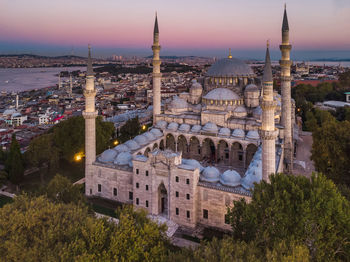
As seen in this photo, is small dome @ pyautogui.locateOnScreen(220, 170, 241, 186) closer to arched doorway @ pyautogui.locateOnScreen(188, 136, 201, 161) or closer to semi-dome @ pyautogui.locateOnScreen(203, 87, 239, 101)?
arched doorway @ pyautogui.locateOnScreen(188, 136, 201, 161)

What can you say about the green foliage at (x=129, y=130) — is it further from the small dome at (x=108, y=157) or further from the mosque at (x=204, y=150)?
the small dome at (x=108, y=157)

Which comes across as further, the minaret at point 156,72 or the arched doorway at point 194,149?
the minaret at point 156,72

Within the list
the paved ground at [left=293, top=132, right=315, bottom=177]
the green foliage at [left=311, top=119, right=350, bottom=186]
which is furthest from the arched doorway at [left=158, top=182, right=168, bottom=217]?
the paved ground at [left=293, top=132, right=315, bottom=177]

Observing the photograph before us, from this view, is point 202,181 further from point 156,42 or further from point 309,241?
point 156,42

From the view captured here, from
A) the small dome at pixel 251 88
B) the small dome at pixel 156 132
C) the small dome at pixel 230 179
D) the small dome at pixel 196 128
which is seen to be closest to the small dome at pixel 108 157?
the small dome at pixel 156 132

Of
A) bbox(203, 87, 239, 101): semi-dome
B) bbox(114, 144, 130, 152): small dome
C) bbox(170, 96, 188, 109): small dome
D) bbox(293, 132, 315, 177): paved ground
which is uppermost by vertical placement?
bbox(203, 87, 239, 101): semi-dome

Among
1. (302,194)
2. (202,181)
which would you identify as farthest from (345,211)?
(202,181)

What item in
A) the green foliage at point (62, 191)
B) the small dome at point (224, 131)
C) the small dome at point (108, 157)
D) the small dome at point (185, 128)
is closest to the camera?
the green foliage at point (62, 191)
